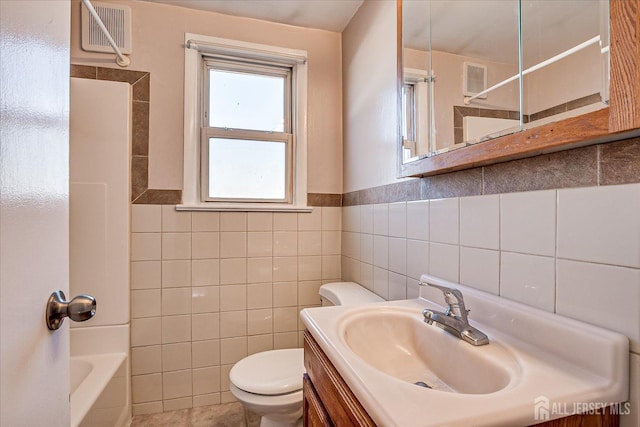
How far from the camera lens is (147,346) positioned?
71.1 inches

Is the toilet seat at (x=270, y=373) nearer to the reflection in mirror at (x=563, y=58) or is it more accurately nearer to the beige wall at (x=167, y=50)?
the beige wall at (x=167, y=50)

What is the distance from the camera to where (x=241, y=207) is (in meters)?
1.93

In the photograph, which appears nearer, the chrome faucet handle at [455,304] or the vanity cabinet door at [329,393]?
the vanity cabinet door at [329,393]

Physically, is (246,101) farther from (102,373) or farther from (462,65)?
(102,373)

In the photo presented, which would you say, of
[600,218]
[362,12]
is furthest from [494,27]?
[362,12]

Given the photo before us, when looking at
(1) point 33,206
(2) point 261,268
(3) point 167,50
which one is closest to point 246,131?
(3) point 167,50

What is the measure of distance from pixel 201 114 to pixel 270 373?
153 centimetres

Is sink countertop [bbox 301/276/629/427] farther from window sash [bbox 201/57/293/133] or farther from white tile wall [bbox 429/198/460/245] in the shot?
window sash [bbox 201/57/293/133]

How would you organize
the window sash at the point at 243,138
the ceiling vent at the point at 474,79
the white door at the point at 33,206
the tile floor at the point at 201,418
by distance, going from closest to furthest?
1. the white door at the point at 33,206
2. the ceiling vent at the point at 474,79
3. the tile floor at the point at 201,418
4. the window sash at the point at 243,138

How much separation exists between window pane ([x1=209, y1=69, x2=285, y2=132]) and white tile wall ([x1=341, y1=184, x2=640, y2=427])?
3.99 feet

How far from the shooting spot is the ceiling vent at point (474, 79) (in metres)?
1.01

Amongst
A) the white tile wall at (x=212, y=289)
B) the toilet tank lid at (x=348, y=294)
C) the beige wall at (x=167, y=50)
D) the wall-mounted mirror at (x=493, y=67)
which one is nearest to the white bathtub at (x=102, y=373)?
the white tile wall at (x=212, y=289)

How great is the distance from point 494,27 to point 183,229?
68.5 inches

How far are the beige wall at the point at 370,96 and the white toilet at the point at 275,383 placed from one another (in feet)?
2.28
